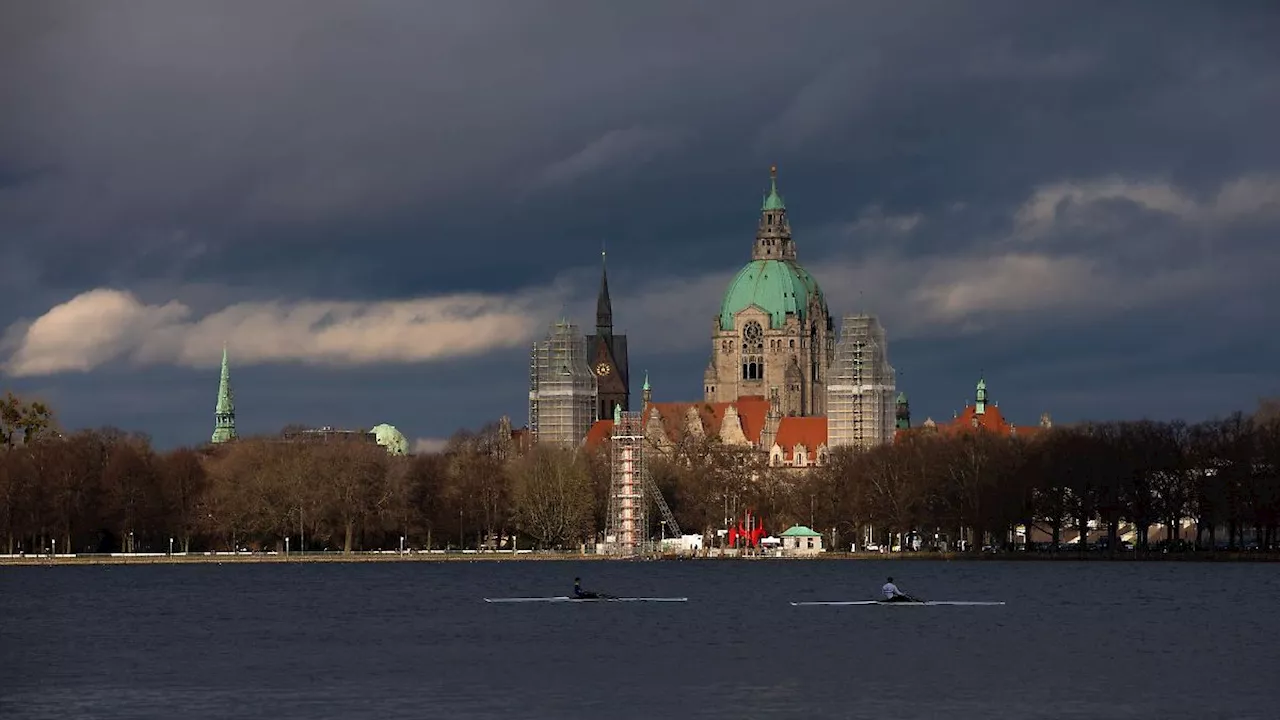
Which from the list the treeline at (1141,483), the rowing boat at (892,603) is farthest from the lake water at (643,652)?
the treeline at (1141,483)

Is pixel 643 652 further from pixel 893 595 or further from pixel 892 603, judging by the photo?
pixel 892 603

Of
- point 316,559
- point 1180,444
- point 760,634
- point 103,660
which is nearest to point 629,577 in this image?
point 316,559

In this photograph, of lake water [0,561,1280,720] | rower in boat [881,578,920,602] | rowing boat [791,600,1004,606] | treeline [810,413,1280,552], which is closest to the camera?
lake water [0,561,1280,720]

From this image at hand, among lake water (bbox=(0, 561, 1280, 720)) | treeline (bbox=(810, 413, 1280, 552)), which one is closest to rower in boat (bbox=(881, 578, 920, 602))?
lake water (bbox=(0, 561, 1280, 720))

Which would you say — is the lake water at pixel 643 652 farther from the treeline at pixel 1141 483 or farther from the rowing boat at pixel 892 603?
the treeline at pixel 1141 483

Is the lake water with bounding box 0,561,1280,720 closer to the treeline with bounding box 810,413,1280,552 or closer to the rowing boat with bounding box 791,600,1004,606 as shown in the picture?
the rowing boat with bounding box 791,600,1004,606

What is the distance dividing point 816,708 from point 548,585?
8472cm

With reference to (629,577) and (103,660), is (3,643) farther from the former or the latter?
(629,577)

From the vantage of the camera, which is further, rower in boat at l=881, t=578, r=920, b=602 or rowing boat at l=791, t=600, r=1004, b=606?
rowing boat at l=791, t=600, r=1004, b=606

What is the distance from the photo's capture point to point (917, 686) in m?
77.6

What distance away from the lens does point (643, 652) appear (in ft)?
303

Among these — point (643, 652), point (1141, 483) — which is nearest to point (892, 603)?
point (643, 652)

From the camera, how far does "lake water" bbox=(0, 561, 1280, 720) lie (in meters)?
72.1

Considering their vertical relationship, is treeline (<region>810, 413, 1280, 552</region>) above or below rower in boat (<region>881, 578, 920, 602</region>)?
above
